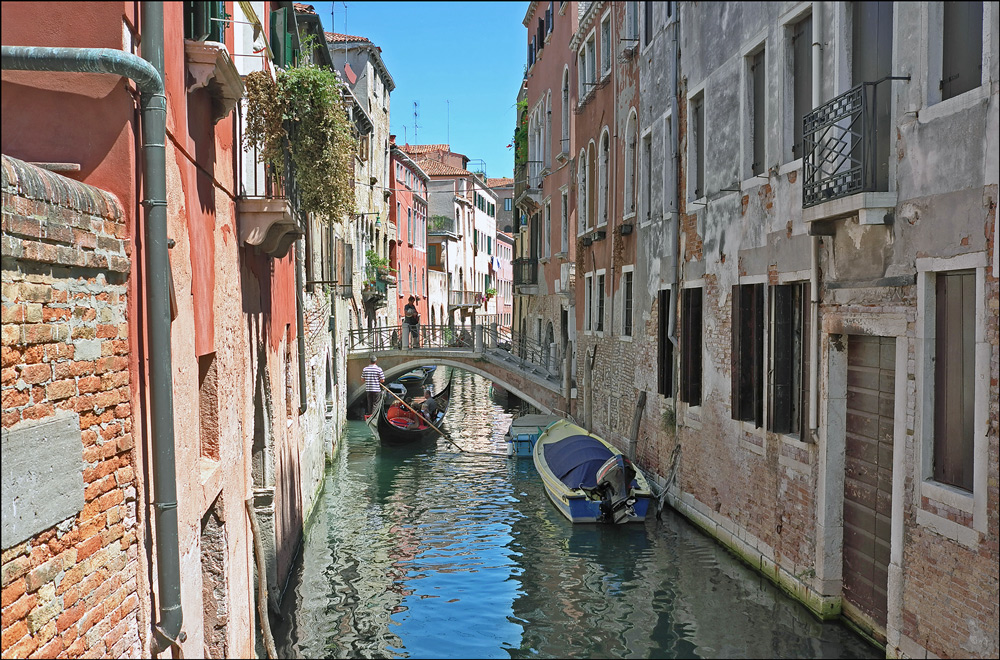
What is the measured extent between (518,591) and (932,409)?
4.72 m

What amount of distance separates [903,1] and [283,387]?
261 inches

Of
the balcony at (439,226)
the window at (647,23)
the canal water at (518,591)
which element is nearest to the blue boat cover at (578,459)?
the canal water at (518,591)

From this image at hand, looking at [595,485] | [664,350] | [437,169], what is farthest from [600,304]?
[437,169]

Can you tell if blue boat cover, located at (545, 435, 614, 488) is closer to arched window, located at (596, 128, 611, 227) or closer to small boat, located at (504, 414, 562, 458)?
small boat, located at (504, 414, 562, 458)

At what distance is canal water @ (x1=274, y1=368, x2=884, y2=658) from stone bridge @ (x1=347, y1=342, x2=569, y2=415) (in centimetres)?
566

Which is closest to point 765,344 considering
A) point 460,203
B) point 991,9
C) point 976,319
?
point 976,319

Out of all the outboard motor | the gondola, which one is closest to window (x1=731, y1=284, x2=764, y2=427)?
the outboard motor

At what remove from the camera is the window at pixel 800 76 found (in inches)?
304

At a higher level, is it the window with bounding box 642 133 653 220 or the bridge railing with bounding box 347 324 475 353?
the window with bounding box 642 133 653 220

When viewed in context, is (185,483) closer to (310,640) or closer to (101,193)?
(101,193)

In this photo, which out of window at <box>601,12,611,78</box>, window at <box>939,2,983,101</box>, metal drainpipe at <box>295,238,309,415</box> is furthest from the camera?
window at <box>601,12,611,78</box>

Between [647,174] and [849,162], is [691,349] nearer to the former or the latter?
[647,174]

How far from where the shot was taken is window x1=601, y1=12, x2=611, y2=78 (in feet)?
51.2

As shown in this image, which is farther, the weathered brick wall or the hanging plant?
the hanging plant
